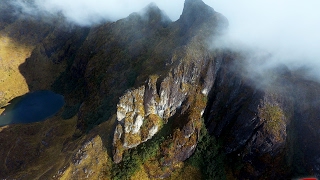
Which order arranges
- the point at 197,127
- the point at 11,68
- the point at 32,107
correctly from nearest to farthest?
the point at 197,127 < the point at 32,107 < the point at 11,68

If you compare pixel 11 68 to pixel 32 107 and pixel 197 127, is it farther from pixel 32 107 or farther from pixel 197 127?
pixel 197 127

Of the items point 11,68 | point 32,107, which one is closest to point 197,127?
point 32,107

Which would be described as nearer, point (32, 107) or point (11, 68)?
point (32, 107)

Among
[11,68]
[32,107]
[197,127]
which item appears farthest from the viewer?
[11,68]

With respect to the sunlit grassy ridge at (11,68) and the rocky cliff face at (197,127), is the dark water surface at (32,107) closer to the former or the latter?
the sunlit grassy ridge at (11,68)

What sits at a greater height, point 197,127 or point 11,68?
point 11,68

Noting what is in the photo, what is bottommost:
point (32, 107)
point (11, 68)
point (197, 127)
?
point (32, 107)

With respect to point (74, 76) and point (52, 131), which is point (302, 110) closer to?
point (52, 131)

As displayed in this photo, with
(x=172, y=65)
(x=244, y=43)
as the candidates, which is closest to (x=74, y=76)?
(x=172, y=65)

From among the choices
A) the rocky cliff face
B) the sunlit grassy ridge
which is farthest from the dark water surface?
the rocky cliff face
